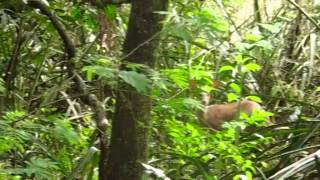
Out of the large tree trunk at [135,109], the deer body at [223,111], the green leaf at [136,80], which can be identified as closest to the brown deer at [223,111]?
the deer body at [223,111]

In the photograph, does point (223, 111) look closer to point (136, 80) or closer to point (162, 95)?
point (162, 95)

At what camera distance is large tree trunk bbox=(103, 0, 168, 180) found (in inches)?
47.4

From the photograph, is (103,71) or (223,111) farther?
(223,111)

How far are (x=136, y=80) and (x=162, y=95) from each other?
309 mm

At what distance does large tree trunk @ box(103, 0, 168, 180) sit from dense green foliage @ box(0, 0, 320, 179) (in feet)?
0.10

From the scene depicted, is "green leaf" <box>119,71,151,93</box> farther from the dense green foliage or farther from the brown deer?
the brown deer

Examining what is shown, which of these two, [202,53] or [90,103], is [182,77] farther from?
[202,53]

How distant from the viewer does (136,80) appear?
1.05 meters

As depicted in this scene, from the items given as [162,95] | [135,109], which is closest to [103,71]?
[135,109]

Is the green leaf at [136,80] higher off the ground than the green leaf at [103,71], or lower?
lower

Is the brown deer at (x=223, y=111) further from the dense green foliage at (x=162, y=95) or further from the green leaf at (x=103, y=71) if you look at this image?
the green leaf at (x=103, y=71)

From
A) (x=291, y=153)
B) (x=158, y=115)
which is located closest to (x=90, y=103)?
(x=158, y=115)

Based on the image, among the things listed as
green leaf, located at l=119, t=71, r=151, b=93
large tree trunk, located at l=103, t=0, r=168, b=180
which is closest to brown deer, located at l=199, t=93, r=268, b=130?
large tree trunk, located at l=103, t=0, r=168, b=180

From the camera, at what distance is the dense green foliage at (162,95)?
1.25 meters
